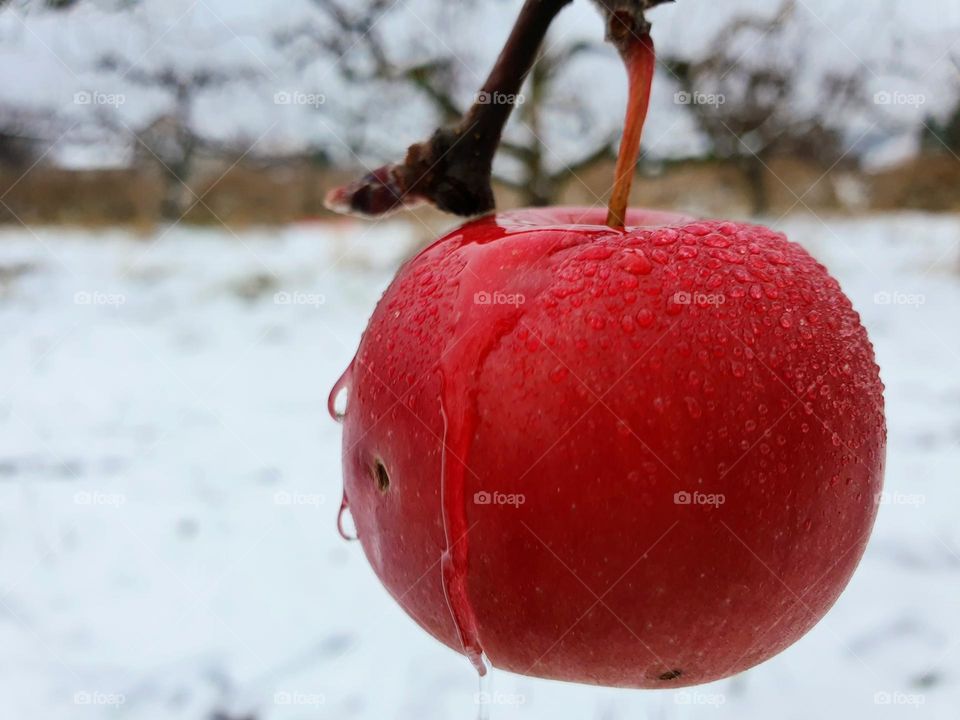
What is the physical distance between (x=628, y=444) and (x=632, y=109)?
170 mm

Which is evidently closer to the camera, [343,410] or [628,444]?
[628,444]

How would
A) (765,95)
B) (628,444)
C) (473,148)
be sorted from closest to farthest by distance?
(628,444)
(473,148)
(765,95)

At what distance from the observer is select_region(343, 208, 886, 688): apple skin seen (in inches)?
12.1

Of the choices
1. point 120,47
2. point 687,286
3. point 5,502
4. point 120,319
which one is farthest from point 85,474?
point 687,286

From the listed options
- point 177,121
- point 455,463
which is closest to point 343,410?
point 455,463

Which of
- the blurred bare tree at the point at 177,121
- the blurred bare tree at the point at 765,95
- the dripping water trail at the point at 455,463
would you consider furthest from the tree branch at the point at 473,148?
the blurred bare tree at the point at 177,121

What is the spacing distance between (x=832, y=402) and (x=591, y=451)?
0.12 m

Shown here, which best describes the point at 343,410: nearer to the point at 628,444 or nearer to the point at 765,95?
the point at 628,444

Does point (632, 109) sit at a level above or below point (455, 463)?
above

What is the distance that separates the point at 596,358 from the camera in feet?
1.01

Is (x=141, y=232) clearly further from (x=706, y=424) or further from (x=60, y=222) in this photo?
(x=706, y=424)

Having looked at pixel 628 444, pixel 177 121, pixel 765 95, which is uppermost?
pixel 628 444

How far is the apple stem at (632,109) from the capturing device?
366 mm

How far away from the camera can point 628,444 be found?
0.30 meters
